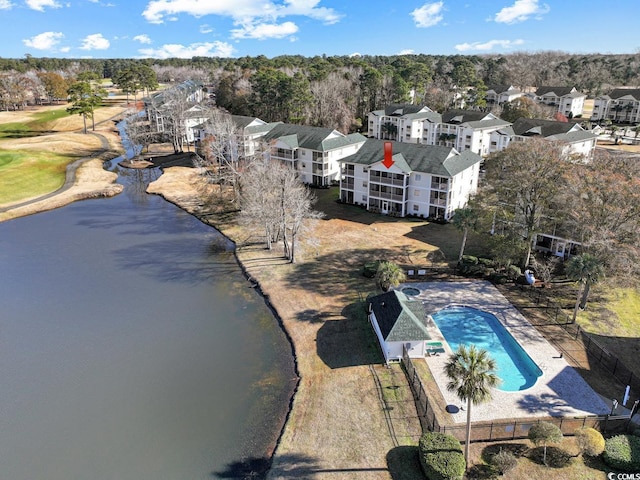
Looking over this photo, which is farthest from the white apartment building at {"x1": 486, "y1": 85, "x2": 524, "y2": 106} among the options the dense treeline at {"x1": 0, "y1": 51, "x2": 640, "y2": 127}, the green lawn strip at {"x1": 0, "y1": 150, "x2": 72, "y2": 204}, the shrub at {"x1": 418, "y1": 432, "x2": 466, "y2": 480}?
the shrub at {"x1": 418, "y1": 432, "x2": 466, "y2": 480}

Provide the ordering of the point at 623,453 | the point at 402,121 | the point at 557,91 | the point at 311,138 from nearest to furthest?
the point at 623,453 < the point at 311,138 < the point at 402,121 < the point at 557,91

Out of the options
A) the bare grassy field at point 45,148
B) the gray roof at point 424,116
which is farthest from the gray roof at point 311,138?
the bare grassy field at point 45,148

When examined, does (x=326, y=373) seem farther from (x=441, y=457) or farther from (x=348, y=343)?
(x=441, y=457)

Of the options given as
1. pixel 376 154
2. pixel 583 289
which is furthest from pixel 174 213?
pixel 583 289

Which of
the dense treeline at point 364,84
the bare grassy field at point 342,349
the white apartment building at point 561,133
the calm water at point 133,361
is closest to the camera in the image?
Answer: the bare grassy field at point 342,349

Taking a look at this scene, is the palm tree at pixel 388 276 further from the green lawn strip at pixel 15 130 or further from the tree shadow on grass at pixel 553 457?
the green lawn strip at pixel 15 130

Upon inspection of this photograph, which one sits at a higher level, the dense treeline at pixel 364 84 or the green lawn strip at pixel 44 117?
the dense treeline at pixel 364 84

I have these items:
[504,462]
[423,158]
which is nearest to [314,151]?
[423,158]
